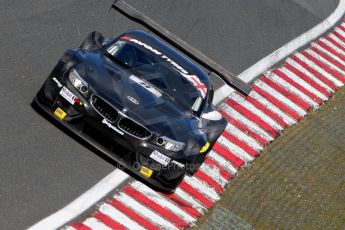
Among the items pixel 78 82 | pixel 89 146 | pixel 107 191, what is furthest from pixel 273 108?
pixel 78 82

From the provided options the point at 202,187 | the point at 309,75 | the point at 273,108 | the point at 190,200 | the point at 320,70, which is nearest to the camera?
the point at 190,200

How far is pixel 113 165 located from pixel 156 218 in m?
0.99

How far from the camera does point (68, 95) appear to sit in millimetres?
9211

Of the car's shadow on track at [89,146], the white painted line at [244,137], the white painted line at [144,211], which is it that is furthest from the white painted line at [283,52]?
the car's shadow on track at [89,146]

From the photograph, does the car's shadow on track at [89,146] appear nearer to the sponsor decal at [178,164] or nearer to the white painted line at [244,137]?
the sponsor decal at [178,164]

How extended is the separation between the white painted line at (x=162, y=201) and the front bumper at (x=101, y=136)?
0.63 metres

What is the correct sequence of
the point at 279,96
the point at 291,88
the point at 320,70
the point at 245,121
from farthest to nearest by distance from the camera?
the point at 320,70, the point at 291,88, the point at 279,96, the point at 245,121

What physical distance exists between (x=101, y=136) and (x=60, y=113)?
646 millimetres

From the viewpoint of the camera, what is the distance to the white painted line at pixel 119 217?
31.2 feet

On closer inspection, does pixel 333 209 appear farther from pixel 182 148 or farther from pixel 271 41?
pixel 271 41

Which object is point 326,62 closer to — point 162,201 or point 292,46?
point 292,46

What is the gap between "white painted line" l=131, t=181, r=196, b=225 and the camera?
10.2 metres

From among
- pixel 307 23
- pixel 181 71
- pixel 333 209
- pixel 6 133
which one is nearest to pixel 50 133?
pixel 6 133

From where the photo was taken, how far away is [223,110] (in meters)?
13.3
